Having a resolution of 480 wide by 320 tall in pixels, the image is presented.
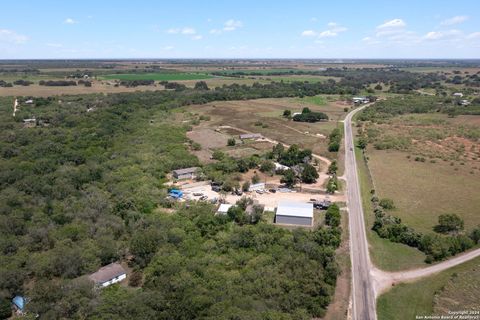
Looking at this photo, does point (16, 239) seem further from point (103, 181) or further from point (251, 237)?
point (251, 237)

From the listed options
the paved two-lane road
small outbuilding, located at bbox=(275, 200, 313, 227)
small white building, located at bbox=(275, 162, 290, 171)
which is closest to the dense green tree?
small white building, located at bbox=(275, 162, 290, 171)

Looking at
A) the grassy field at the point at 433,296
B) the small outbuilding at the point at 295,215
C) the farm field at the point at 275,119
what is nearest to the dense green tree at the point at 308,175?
the small outbuilding at the point at 295,215

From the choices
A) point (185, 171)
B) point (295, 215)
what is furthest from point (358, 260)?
point (185, 171)

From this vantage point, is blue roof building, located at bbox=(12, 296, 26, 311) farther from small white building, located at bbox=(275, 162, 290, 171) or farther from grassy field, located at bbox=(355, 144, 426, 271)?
small white building, located at bbox=(275, 162, 290, 171)

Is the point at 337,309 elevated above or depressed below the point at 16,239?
below

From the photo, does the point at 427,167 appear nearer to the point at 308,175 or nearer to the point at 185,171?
the point at 308,175

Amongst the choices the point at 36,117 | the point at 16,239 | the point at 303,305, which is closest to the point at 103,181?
the point at 16,239
